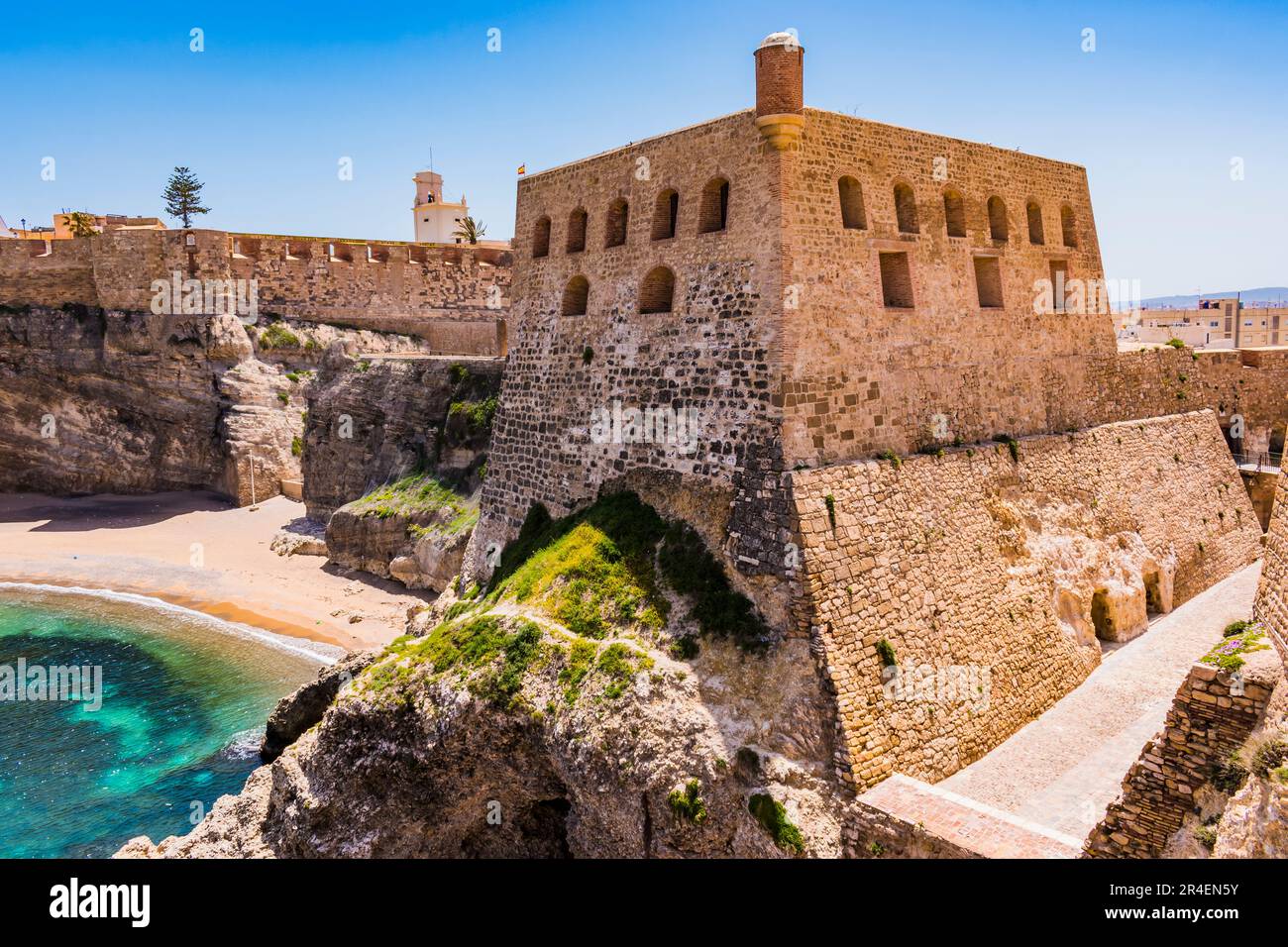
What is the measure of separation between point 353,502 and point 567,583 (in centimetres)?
1779

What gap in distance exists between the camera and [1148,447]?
71.5ft

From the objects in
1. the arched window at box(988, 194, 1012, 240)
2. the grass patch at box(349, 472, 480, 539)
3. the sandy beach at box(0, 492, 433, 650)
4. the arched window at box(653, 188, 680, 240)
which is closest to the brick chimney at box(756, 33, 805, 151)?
the arched window at box(653, 188, 680, 240)

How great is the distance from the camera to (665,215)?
55.2 feet

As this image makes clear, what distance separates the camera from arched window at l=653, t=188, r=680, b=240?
16.7 metres

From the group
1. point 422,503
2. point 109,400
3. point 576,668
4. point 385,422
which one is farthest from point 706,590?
point 109,400

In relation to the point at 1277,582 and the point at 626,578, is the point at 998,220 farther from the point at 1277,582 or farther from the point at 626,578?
the point at 1277,582

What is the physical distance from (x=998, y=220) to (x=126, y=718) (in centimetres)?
2423

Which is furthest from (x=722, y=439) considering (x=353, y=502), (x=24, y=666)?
(x=24, y=666)

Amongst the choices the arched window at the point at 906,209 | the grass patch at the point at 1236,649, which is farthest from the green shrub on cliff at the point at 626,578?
the arched window at the point at 906,209

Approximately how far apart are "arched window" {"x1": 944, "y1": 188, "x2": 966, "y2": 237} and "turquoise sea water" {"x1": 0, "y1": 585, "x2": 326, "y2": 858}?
19250mm

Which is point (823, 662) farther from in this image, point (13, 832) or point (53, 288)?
point (53, 288)

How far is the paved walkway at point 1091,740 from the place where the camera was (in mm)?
12812

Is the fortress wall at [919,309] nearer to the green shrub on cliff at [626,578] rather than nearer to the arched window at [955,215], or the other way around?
the arched window at [955,215]

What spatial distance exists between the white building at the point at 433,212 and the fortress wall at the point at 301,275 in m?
15.0
